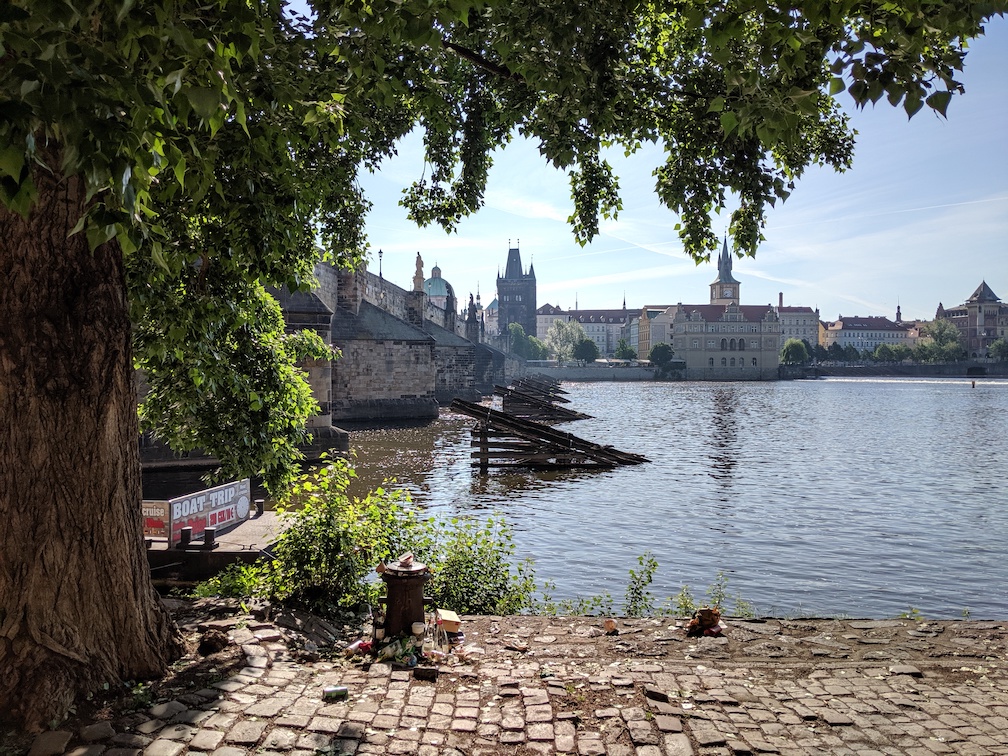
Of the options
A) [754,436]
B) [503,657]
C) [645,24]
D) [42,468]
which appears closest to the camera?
[42,468]

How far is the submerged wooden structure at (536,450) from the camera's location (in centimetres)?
2447

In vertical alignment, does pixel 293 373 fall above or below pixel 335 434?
above

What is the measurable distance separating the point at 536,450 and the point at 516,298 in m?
142

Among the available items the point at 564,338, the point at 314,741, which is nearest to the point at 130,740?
the point at 314,741

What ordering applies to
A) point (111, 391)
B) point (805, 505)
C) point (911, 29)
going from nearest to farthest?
1. point (911, 29)
2. point (111, 391)
3. point (805, 505)

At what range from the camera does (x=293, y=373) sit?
848 centimetres

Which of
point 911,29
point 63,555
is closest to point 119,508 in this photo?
point 63,555

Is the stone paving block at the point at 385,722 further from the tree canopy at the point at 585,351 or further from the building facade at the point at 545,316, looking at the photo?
the building facade at the point at 545,316

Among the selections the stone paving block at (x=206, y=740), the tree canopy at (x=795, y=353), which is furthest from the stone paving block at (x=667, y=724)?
the tree canopy at (x=795, y=353)

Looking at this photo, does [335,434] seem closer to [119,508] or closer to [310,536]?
[310,536]

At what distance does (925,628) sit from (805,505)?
1104 cm

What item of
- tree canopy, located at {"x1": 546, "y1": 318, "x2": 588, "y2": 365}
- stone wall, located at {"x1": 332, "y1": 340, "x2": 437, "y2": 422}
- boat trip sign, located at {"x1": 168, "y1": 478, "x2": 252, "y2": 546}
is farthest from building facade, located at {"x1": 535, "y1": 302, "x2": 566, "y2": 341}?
boat trip sign, located at {"x1": 168, "y1": 478, "x2": 252, "y2": 546}

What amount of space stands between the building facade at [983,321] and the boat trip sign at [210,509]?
17208 cm

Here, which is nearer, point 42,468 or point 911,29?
point 911,29
